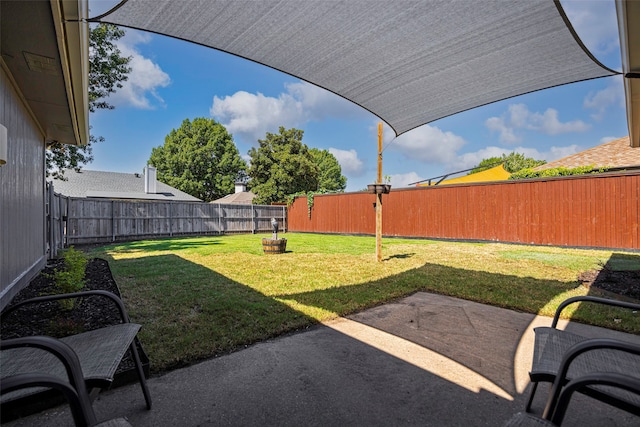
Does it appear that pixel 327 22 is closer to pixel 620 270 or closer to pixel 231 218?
pixel 620 270

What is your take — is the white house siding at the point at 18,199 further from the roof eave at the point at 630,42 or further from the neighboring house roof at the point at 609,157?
the neighboring house roof at the point at 609,157

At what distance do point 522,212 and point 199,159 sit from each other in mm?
27764

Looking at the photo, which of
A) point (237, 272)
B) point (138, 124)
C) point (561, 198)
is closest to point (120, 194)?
point (138, 124)

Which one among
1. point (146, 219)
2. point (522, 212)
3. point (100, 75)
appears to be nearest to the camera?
point (100, 75)

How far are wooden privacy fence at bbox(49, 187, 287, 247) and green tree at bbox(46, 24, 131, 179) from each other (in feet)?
4.04

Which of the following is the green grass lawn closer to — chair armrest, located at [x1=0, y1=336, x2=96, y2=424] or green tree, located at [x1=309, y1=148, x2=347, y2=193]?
chair armrest, located at [x1=0, y1=336, x2=96, y2=424]

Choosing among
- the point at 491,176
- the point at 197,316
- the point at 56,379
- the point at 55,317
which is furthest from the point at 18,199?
the point at 491,176

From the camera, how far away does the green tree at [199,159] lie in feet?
97.3

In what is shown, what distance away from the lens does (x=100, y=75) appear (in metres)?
9.03

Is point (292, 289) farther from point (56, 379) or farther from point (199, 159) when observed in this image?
point (199, 159)

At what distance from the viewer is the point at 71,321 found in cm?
253

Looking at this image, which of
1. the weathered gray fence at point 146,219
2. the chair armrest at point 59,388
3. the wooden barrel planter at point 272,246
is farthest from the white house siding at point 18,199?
the wooden barrel planter at point 272,246

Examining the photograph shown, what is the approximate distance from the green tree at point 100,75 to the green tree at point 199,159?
20.7 meters

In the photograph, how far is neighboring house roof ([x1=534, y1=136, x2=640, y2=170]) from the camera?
387 inches
